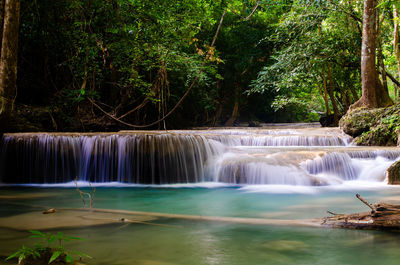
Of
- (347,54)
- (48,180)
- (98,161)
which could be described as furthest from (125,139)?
(347,54)

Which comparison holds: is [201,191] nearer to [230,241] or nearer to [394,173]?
[394,173]

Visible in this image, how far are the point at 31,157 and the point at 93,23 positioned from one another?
167 inches

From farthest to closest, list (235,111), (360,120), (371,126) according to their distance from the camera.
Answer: (235,111), (360,120), (371,126)

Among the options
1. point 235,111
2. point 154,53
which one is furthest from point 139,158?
point 235,111

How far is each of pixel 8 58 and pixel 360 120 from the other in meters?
10.2

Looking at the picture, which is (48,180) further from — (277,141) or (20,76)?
(277,141)

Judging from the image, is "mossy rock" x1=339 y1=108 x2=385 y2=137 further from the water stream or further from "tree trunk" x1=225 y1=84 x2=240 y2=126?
"tree trunk" x1=225 y1=84 x2=240 y2=126

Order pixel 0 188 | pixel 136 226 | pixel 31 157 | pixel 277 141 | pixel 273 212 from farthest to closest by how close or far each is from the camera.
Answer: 1. pixel 277 141
2. pixel 31 157
3. pixel 0 188
4. pixel 273 212
5. pixel 136 226

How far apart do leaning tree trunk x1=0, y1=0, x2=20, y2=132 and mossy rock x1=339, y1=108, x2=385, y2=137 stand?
9.92m

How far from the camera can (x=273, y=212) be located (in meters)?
5.14

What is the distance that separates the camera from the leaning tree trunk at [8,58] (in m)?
7.35

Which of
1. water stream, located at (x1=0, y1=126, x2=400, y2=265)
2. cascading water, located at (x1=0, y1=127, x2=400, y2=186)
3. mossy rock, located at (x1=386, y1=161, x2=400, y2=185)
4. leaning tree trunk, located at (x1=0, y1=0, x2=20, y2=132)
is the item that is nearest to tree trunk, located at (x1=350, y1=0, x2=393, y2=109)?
water stream, located at (x1=0, y1=126, x2=400, y2=265)

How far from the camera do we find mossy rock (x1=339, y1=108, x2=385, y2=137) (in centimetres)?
1175

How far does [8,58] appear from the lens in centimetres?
747
